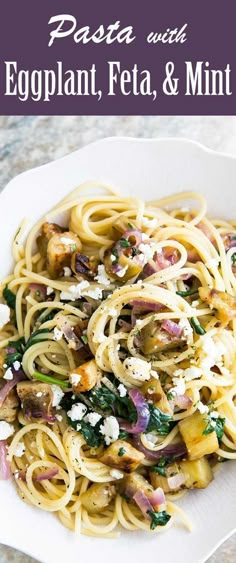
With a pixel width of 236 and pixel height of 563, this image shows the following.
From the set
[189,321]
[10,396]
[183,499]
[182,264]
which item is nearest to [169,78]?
[182,264]

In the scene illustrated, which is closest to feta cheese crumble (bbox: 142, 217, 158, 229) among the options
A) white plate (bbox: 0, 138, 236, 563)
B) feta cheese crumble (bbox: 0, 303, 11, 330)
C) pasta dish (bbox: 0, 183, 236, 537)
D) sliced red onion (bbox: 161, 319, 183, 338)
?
pasta dish (bbox: 0, 183, 236, 537)

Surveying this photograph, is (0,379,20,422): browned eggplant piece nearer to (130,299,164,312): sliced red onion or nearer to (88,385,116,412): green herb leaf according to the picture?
(88,385,116,412): green herb leaf

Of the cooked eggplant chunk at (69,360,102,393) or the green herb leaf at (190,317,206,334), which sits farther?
the green herb leaf at (190,317,206,334)

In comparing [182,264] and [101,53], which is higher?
[101,53]

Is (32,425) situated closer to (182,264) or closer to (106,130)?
(182,264)

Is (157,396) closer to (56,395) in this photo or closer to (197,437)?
(197,437)

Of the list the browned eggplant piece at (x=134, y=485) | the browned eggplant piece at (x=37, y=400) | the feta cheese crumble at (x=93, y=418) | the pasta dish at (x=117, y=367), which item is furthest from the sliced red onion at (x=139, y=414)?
the browned eggplant piece at (x=37, y=400)
